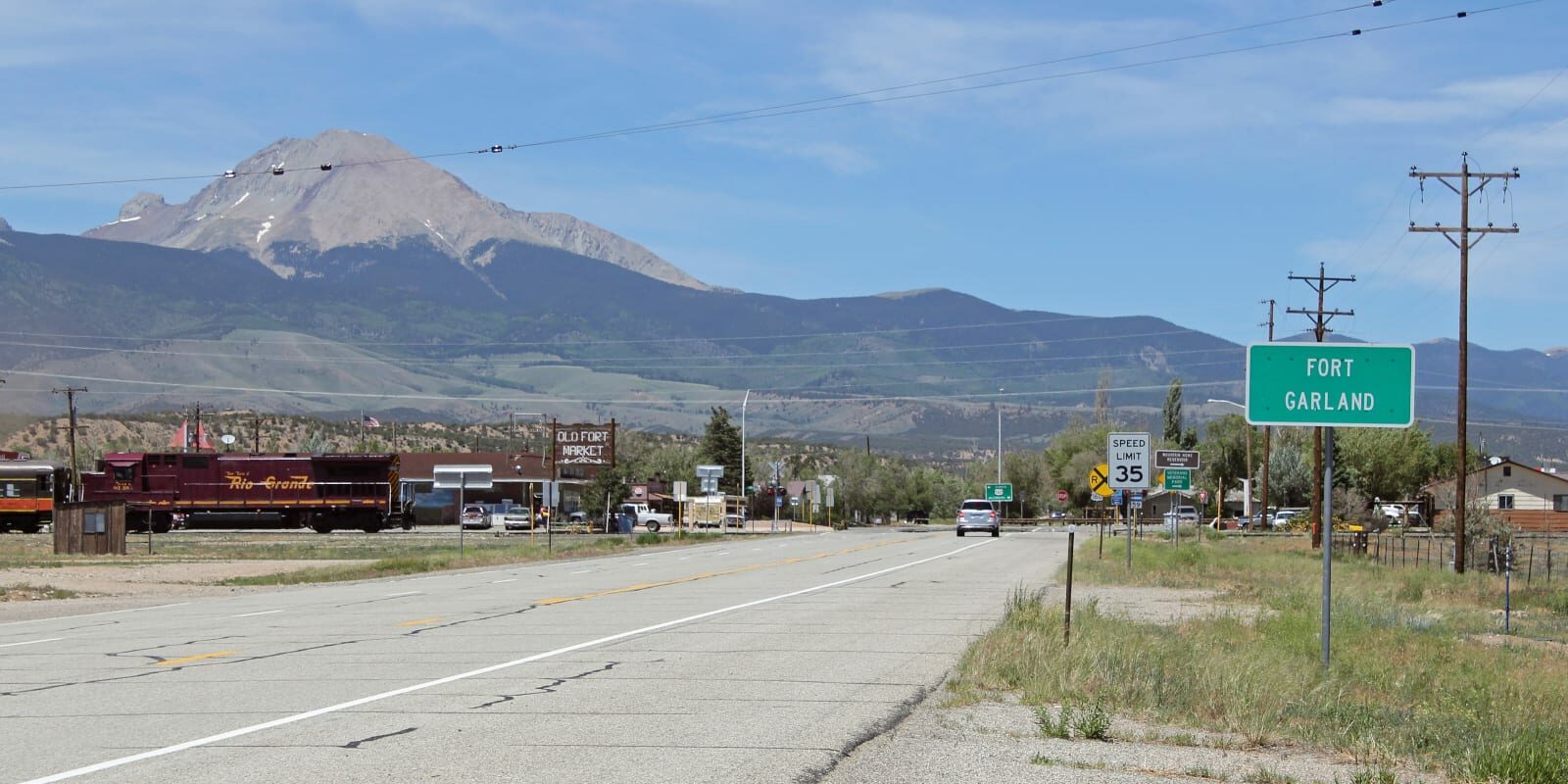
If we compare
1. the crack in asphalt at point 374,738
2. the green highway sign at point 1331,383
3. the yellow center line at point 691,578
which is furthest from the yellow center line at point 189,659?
the green highway sign at point 1331,383

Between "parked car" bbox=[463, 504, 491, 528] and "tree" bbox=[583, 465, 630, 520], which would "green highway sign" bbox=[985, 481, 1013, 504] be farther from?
"parked car" bbox=[463, 504, 491, 528]

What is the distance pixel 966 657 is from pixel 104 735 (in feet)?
27.9

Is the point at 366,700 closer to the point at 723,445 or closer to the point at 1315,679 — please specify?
the point at 1315,679

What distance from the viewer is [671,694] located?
530 inches

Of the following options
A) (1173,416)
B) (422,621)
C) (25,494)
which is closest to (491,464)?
(25,494)

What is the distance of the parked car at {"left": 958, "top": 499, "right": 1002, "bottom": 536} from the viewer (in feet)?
241

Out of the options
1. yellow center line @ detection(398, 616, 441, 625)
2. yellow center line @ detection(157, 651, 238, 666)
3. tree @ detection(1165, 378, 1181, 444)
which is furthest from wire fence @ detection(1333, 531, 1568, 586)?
tree @ detection(1165, 378, 1181, 444)

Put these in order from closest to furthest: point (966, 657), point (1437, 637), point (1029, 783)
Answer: point (1029, 783) < point (966, 657) < point (1437, 637)

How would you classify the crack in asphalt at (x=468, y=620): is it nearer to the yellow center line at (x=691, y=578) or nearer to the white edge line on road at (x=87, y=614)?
the yellow center line at (x=691, y=578)

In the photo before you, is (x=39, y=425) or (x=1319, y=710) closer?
(x=1319, y=710)

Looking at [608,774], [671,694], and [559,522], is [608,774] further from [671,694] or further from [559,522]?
[559,522]

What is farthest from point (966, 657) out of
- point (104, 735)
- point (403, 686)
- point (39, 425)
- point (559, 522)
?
point (39, 425)

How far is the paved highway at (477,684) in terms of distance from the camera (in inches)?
401

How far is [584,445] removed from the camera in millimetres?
76500
